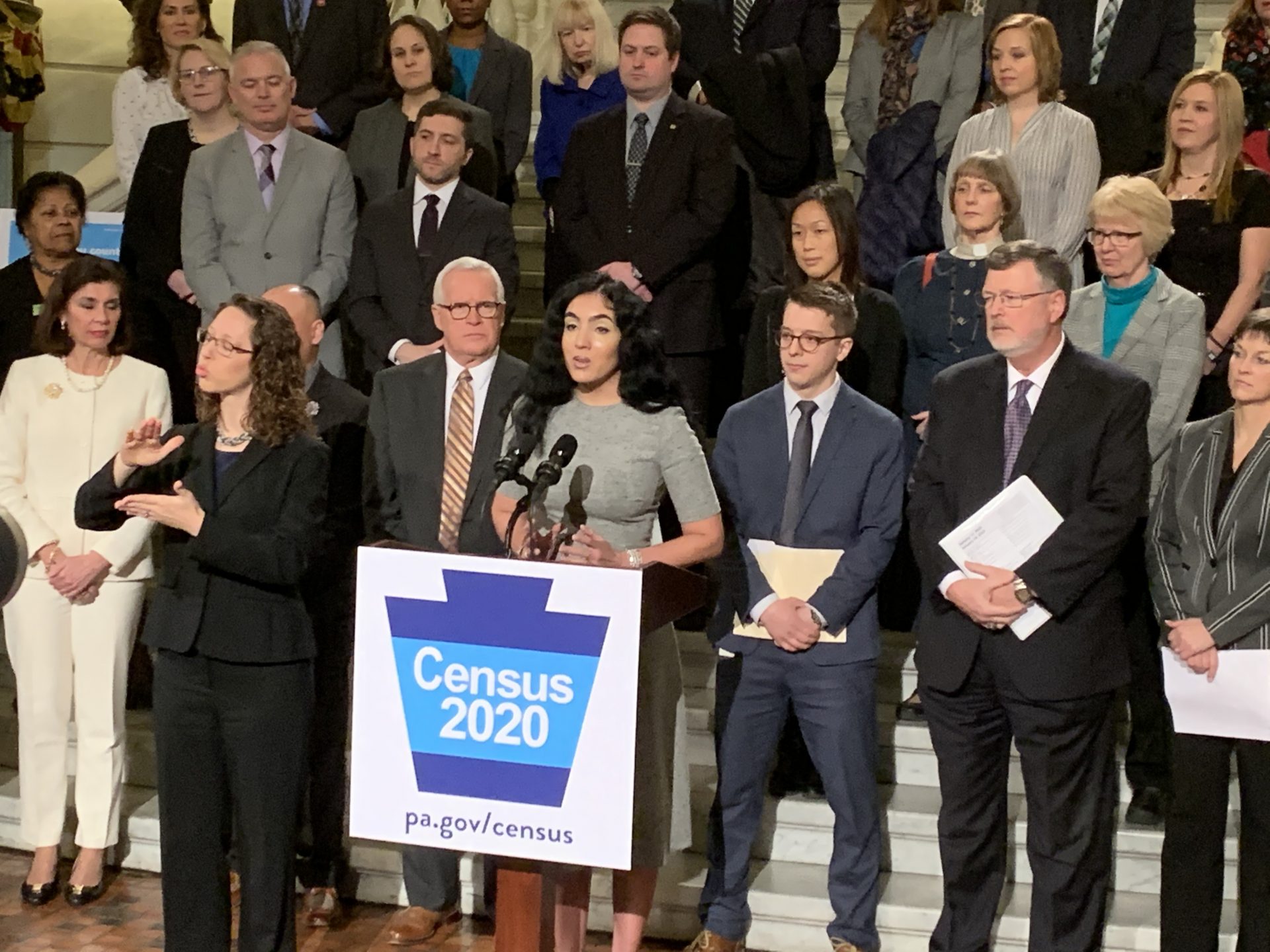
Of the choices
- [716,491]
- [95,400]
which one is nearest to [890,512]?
[716,491]

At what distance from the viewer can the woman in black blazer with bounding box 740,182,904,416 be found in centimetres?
519

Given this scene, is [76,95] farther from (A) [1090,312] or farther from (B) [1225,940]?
(B) [1225,940]

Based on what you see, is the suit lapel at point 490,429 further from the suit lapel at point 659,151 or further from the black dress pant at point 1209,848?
the black dress pant at point 1209,848

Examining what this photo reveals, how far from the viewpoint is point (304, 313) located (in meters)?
5.08

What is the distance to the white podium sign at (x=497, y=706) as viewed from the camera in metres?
3.21

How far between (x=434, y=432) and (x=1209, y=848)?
236 cm

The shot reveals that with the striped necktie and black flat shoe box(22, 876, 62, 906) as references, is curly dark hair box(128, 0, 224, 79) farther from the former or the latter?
black flat shoe box(22, 876, 62, 906)

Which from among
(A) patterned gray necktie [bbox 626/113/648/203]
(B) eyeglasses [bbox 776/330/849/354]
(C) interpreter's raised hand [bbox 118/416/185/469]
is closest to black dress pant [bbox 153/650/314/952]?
(C) interpreter's raised hand [bbox 118/416/185/469]

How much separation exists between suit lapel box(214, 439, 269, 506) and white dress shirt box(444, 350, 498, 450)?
29.7 inches

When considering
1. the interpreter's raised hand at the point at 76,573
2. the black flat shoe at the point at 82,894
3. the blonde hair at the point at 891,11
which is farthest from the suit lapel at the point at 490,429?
the blonde hair at the point at 891,11

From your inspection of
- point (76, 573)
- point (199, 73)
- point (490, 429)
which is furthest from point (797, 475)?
point (199, 73)

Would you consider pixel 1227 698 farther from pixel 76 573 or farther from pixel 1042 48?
pixel 76 573

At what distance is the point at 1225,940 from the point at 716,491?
1857mm

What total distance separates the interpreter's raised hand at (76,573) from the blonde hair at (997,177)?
2830 mm
